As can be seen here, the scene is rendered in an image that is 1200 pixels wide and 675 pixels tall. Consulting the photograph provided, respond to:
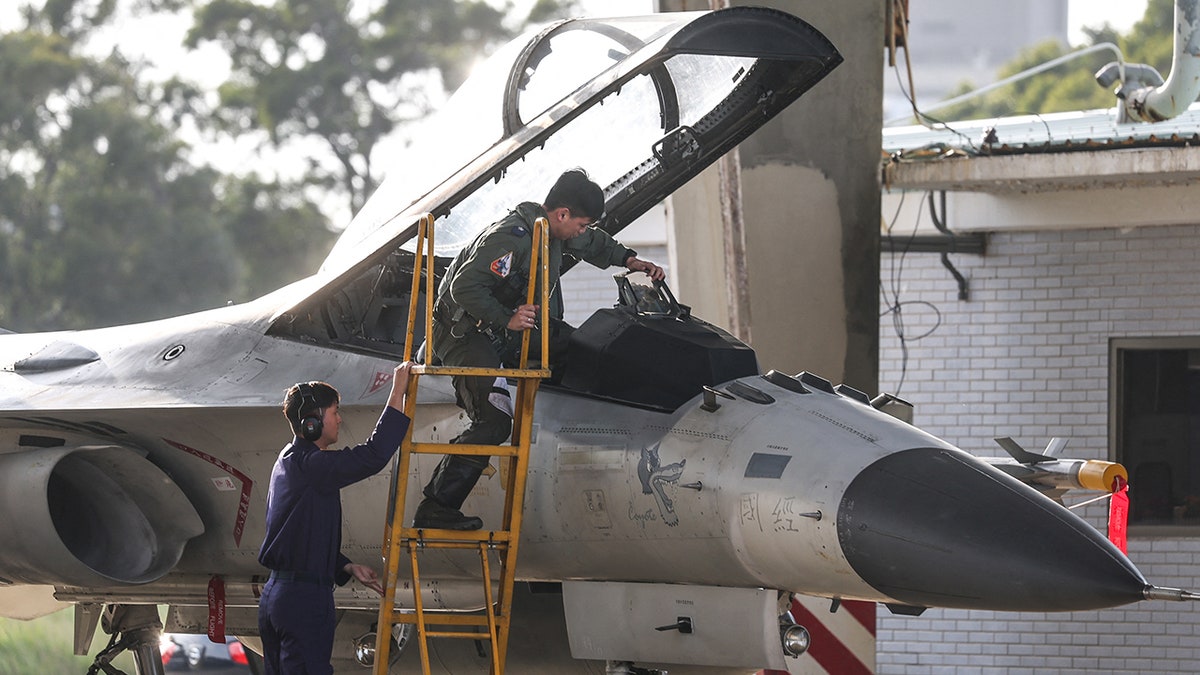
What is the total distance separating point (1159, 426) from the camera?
39.8ft

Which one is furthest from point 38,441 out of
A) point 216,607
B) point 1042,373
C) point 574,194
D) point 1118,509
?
point 1042,373

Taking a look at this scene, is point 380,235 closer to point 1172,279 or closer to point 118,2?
point 1172,279

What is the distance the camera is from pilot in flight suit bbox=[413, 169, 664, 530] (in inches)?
232

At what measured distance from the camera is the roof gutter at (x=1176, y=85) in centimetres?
1109

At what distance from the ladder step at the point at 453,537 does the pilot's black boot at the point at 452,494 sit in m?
0.12

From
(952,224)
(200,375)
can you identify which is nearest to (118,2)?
(952,224)

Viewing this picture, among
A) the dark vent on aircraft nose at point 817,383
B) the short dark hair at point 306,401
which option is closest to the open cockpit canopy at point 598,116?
the short dark hair at point 306,401

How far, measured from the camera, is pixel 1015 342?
12.4 m

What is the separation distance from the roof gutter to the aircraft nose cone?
6838 mm

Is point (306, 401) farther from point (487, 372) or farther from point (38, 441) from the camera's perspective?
point (38, 441)

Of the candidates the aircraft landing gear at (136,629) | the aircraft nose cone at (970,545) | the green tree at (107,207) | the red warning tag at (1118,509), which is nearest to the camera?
the aircraft nose cone at (970,545)

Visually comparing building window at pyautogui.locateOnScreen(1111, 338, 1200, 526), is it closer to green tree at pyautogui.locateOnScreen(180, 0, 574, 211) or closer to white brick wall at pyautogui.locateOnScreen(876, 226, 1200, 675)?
white brick wall at pyautogui.locateOnScreen(876, 226, 1200, 675)

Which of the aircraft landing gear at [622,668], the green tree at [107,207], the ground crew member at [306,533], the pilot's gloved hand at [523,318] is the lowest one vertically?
the aircraft landing gear at [622,668]

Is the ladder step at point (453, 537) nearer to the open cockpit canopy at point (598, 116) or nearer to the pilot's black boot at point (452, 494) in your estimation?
the pilot's black boot at point (452, 494)
